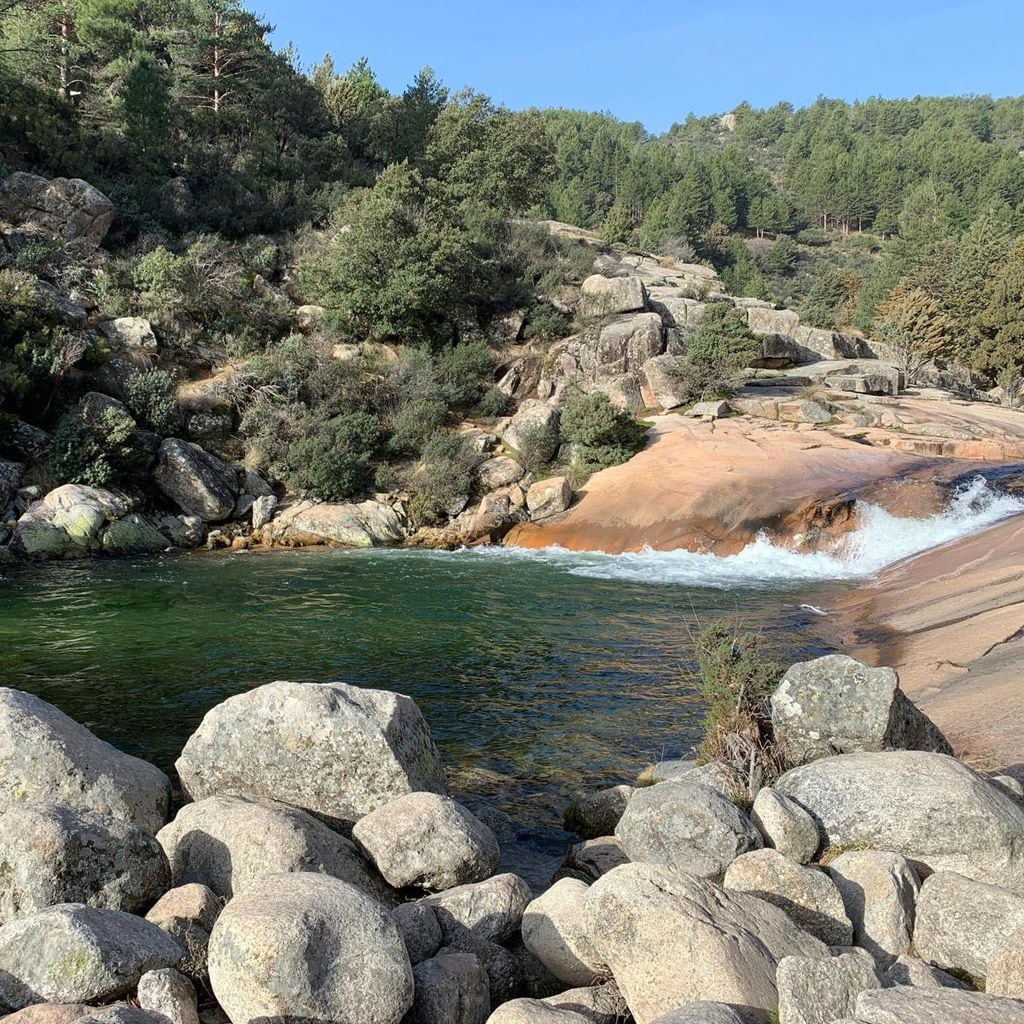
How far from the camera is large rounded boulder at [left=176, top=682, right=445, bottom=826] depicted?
640 cm

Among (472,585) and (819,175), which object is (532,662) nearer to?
(472,585)

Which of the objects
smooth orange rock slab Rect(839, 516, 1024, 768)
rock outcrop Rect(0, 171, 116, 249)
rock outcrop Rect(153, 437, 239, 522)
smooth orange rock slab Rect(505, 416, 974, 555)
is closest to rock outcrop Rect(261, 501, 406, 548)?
rock outcrop Rect(153, 437, 239, 522)

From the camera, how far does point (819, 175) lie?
327ft

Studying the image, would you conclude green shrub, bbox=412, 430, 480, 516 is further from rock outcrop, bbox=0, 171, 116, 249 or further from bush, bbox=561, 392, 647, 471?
rock outcrop, bbox=0, 171, 116, 249

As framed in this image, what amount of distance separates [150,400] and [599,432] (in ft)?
47.8

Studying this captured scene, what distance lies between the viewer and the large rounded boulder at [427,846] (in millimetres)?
5609

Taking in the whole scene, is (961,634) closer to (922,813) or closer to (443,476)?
(922,813)

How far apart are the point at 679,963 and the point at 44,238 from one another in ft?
113

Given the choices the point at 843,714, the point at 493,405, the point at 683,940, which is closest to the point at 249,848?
the point at 683,940

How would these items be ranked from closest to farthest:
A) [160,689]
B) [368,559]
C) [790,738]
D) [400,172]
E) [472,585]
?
[790,738]
[160,689]
[472,585]
[368,559]
[400,172]

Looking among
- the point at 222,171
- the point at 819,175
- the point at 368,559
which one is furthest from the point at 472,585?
the point at 819,175

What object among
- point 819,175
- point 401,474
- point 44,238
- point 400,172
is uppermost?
point 819,175

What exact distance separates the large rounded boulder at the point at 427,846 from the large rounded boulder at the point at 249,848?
0.16m

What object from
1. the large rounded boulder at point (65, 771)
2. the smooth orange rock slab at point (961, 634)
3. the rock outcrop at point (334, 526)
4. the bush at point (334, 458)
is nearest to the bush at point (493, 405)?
the bush at point (334, 458)
